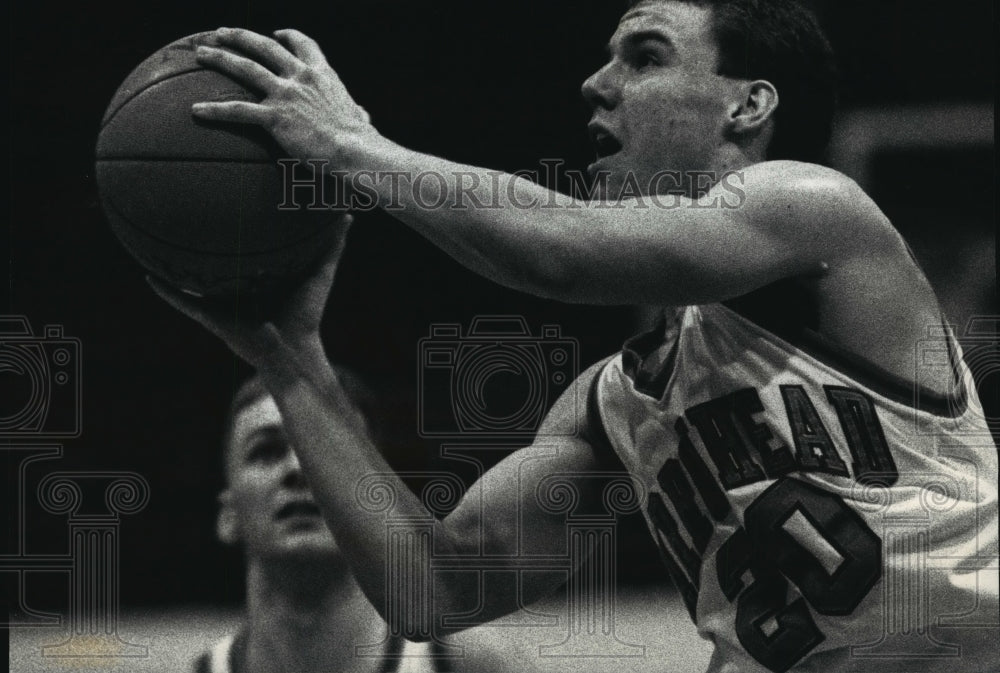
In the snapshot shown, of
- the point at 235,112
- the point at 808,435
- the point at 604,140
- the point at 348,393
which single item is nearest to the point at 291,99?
the point at 235,112

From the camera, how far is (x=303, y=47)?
166 centimetres

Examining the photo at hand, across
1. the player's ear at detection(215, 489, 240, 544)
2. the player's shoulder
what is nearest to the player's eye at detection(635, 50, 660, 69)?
the player's shoulder

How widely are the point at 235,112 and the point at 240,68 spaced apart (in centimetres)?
6

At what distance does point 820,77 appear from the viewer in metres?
1.81

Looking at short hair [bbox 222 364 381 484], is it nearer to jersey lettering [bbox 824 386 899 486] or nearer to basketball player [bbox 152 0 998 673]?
basketball player [bbox 152 0 998 673]

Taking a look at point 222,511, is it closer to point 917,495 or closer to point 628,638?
point 628,638

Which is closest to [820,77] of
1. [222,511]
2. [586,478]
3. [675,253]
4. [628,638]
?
[675,253]

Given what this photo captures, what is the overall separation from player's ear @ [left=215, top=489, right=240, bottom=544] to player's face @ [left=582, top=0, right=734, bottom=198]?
1.55m

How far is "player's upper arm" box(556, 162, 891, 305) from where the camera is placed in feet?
4.77

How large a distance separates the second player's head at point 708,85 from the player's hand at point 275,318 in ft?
1.37

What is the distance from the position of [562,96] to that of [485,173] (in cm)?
156

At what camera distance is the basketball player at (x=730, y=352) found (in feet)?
4.86

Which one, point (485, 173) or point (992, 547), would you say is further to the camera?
point (992, 547)

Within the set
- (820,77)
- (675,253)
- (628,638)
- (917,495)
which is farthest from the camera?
(628,638)
